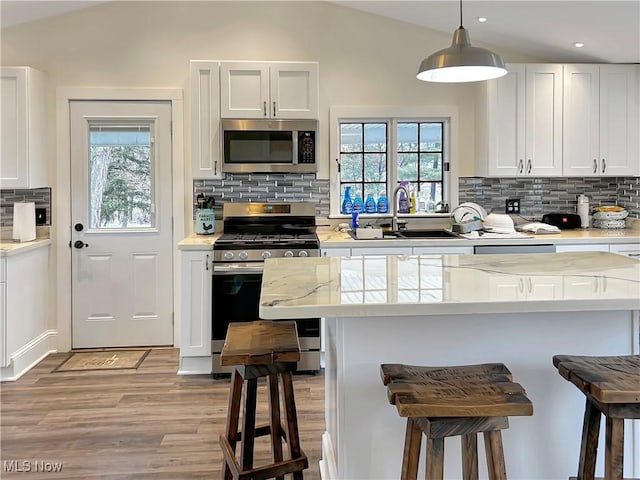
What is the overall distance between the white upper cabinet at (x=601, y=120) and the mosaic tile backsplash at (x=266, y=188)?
78.3 inches

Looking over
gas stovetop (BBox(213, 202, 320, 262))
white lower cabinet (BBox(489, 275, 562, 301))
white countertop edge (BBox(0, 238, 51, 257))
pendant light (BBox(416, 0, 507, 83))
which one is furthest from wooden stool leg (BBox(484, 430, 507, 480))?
white countertop edge (BBox(0, 238, 51, 257))

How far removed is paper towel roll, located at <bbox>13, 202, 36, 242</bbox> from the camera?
4.16 m

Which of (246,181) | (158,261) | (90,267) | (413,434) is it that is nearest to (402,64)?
(246,181)

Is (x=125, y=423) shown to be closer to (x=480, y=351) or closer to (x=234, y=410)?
(x=234, y=410)

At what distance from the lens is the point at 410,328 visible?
1.99 meters

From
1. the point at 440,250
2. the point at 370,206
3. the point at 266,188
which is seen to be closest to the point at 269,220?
the point at 266,188

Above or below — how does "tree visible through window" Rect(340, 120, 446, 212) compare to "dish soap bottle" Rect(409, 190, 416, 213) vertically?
above

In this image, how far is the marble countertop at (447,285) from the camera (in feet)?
5.72

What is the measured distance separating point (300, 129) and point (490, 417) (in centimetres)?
301

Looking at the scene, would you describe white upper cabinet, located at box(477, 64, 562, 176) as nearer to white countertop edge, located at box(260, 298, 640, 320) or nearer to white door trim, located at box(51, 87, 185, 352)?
white door trim, located at box(51, 87, 185, 352)

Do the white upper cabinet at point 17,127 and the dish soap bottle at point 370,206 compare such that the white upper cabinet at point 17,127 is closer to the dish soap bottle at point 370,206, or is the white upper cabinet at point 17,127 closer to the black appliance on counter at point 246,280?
the black appliance on counter at point 246,280

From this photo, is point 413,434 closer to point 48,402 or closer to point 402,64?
point 48,402

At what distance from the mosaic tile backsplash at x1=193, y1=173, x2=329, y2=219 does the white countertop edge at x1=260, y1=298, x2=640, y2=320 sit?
290 centimetres

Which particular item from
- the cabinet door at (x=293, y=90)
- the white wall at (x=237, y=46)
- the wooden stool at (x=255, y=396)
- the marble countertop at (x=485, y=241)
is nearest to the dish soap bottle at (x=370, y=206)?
the white wall at (x=237, y=46)
